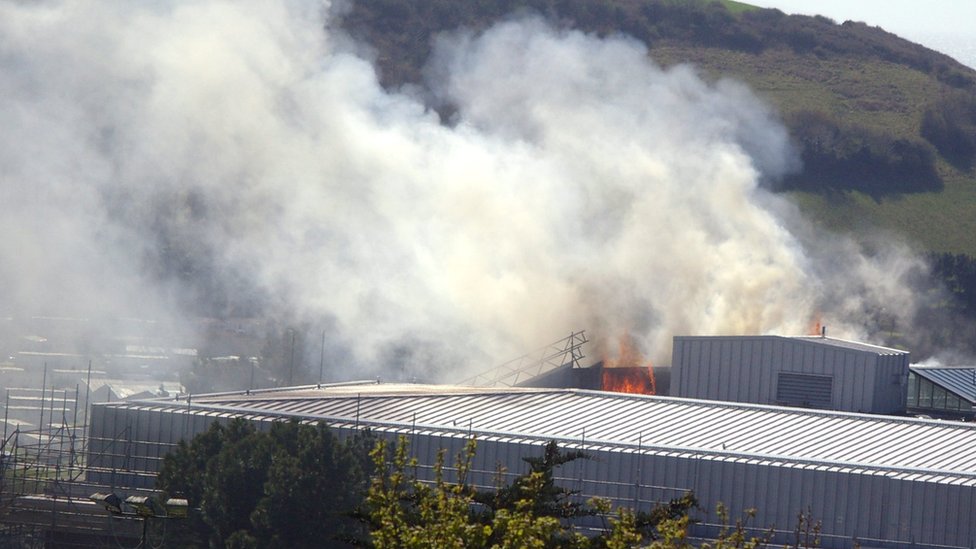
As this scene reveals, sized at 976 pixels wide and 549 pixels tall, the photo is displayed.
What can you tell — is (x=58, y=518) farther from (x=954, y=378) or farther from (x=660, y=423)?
(x=954, y=378)

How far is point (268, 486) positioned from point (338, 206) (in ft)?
230

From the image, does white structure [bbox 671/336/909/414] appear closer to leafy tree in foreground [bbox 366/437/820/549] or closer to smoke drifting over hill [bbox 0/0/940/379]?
smoke drifting over hill [bbox 0/0/940/379]

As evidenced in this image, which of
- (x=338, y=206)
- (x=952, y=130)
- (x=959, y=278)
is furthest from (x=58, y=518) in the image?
(x=952, y=130)

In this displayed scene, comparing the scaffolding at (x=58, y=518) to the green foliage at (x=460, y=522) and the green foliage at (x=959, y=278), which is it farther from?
the green foliage at (x=959, y=278)

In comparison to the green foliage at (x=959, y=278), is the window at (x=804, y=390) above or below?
below

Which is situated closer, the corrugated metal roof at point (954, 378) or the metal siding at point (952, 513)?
the metal siding at point (952, 513)

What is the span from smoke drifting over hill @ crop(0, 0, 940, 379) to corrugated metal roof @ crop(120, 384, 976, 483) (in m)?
29.8

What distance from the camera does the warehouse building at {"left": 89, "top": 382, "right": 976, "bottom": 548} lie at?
5056 cm

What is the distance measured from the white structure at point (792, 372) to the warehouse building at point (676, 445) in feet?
17.6

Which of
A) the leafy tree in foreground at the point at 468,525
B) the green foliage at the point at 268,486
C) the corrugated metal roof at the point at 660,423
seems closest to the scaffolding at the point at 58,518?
the green foliage at the point at 268,486

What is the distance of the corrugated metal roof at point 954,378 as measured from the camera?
67062 mm

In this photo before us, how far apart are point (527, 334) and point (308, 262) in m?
26.4

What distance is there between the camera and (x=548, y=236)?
108m

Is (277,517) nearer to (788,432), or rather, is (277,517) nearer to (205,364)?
(788,432)
